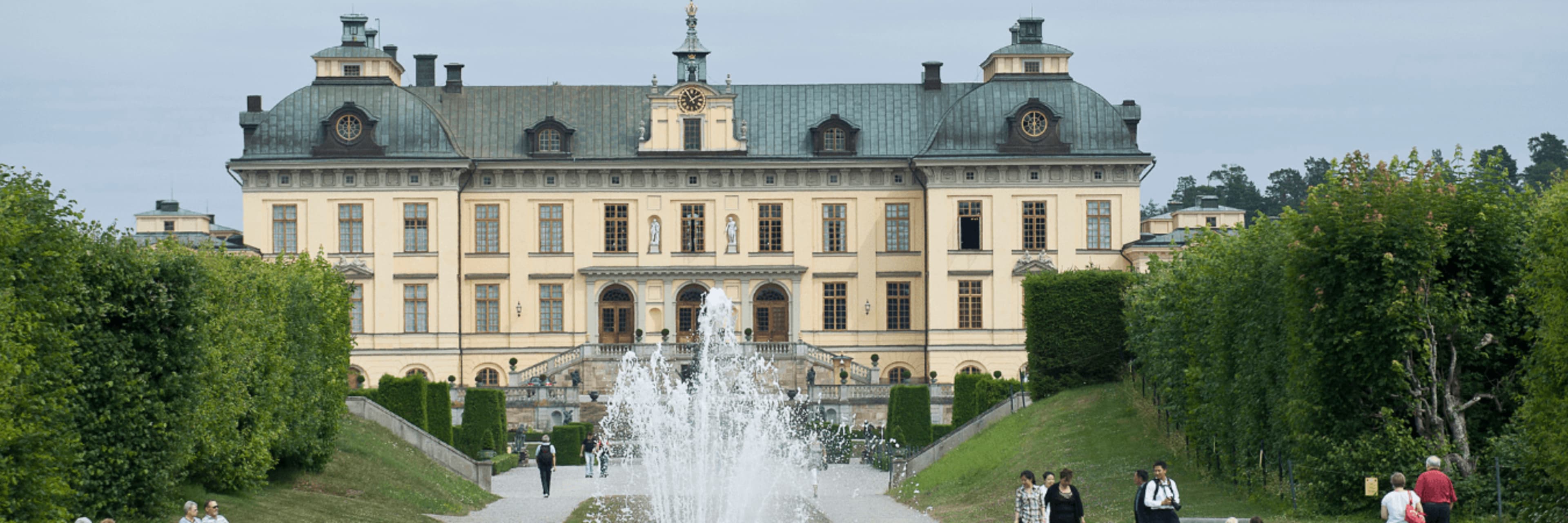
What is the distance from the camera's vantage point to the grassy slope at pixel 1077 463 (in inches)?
878

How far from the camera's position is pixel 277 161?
167ft

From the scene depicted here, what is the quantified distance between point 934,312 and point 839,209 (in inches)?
156

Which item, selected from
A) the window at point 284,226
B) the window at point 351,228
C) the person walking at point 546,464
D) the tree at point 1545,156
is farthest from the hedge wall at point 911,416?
the tree at point 1545,156

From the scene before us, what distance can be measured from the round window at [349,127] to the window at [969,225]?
16272 millimetres

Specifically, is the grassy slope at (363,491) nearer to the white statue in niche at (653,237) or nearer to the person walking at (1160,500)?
the person walking at (1160,500)

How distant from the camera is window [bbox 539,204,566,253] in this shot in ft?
172

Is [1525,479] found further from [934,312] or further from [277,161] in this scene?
[277,161]

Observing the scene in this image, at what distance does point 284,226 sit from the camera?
51562 millimetres

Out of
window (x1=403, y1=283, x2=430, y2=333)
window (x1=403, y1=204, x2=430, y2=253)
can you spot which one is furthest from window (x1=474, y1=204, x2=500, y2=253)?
window (x1=403, y1=283, x2=430, y2=333)

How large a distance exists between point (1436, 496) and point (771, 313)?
1483 inches

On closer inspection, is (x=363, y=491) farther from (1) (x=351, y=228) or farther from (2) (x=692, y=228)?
(2) (x=692, y=228)

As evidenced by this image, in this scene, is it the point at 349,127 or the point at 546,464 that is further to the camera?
the point at 349,127

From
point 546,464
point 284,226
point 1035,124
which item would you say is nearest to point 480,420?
point 546,464

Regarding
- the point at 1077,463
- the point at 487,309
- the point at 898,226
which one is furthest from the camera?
the point at 898,226
